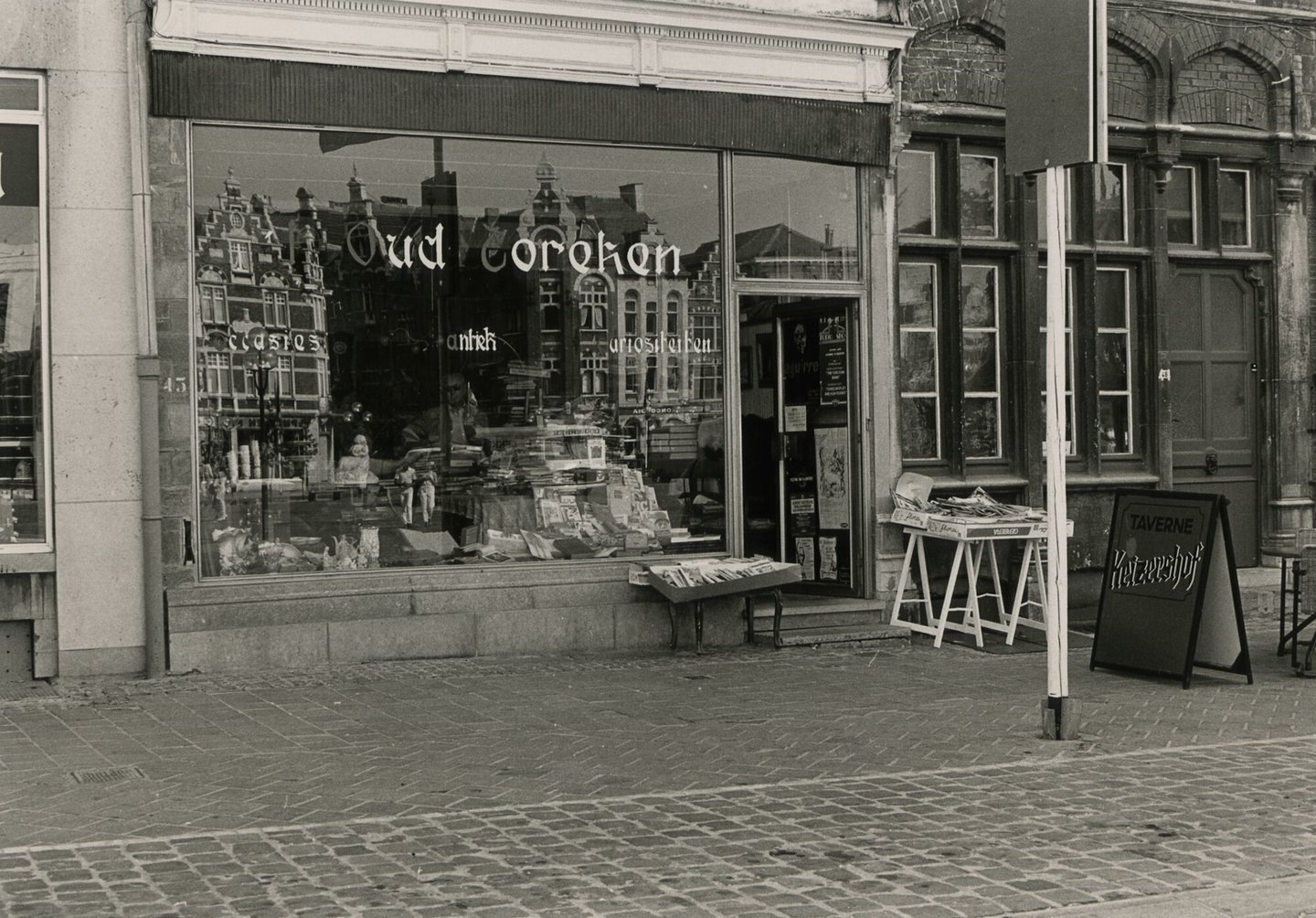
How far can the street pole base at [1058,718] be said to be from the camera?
8.20m

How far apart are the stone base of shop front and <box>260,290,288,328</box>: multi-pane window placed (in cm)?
175

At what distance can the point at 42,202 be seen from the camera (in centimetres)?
979

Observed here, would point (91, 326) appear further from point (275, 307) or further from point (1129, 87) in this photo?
point (1129, 87)

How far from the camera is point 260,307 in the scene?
1052 centimetres

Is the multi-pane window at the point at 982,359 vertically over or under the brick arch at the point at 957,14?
under

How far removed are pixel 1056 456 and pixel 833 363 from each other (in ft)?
14.8

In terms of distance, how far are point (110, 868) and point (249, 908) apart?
80 cm

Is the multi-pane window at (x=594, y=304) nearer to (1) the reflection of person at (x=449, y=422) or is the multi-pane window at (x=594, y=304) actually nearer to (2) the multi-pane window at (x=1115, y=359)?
(1) the reflection of person at (x=449, y=422)

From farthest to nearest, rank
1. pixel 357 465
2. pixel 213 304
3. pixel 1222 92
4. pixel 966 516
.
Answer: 1. pixel 1222 92
2. pixel 966 516
3. pixel 357 465
4. pixel 213 304

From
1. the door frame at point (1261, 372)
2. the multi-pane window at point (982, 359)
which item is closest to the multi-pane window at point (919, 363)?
the multi-pane window at point (982, 359)

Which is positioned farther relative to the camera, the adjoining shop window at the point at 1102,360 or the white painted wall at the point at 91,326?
the adjoining shop window at the point at 1102,360

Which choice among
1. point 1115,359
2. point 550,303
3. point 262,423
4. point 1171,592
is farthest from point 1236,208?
point 262,423

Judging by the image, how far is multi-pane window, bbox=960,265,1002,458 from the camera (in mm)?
12930

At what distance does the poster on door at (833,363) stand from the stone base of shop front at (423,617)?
2.07 metres
